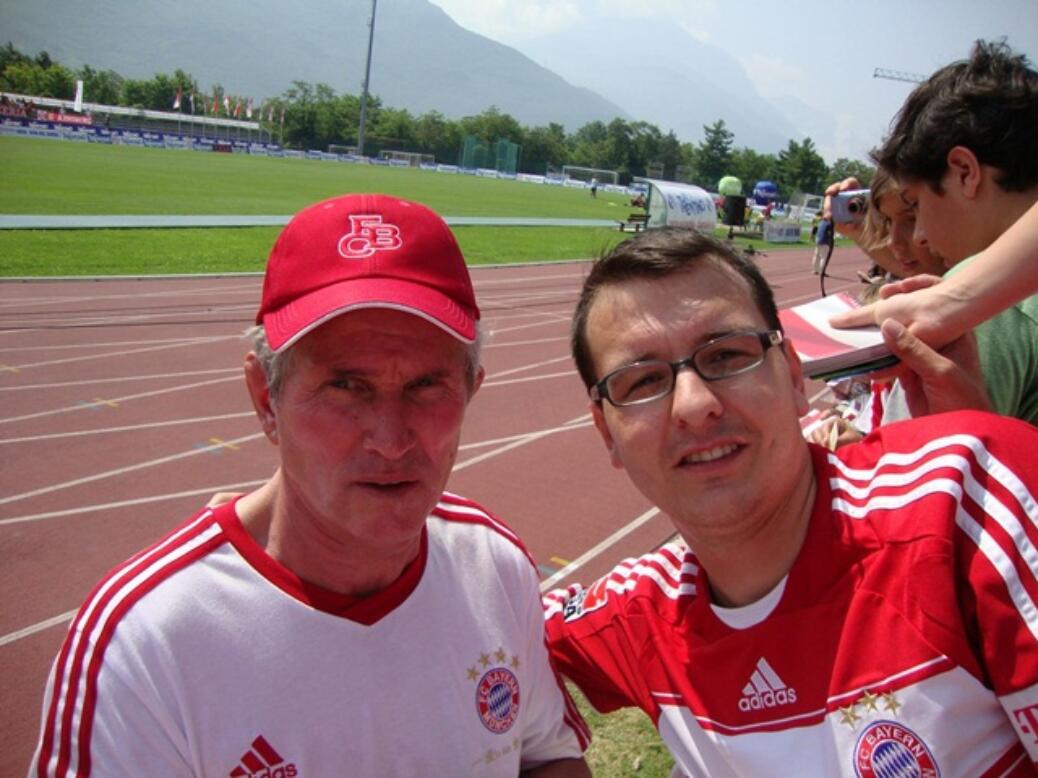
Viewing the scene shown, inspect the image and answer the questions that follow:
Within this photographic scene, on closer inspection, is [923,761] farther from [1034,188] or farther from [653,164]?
[653,164]

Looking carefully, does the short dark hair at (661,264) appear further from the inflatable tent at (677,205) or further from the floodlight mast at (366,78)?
the floodlight mast at (366,78)

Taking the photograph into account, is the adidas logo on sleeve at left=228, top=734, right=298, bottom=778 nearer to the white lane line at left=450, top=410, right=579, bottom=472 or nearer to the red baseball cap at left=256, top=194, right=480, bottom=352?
the red baseball cap at left=256, top=194, right=480, bottom=352

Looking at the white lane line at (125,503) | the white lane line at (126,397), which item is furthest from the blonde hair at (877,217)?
the white lane line at (126,397)

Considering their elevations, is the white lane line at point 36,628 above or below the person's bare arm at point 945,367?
below

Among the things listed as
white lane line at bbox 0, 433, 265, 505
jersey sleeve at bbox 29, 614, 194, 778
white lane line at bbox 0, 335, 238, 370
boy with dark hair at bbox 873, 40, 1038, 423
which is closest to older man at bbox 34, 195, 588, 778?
jersey sleeve at bbox 29, 614, 194, 778

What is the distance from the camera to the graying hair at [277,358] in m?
1.65

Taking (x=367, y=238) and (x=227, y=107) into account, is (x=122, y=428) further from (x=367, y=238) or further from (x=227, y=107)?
(x=227, y=107)

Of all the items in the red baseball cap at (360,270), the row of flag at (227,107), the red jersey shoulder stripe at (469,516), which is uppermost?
the row of flag at (227,107)

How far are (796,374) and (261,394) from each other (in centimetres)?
121

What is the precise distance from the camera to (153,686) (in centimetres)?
143

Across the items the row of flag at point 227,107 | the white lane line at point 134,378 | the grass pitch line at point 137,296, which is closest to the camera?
the white lane line at point 134,378

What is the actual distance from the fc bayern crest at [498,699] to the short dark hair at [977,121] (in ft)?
5.50

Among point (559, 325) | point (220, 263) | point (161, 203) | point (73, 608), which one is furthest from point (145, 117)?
point (73, 608)

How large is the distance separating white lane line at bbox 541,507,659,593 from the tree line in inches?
3123
